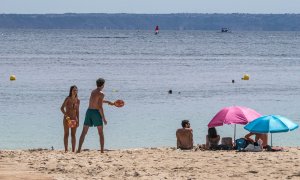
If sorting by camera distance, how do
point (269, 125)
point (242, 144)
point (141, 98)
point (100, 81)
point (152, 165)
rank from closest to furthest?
1. point (152, 165)
2. point (100, 81)
3. point (269, 125)
4. point (242, 144)
5. point (141, 98)

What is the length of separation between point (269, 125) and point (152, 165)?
279cm

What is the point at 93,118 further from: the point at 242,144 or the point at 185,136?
the point at 242,144

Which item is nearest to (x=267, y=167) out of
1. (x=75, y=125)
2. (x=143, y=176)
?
(x=143, y=176)

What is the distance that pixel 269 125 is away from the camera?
14.7 m

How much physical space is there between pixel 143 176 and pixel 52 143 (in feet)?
25.1

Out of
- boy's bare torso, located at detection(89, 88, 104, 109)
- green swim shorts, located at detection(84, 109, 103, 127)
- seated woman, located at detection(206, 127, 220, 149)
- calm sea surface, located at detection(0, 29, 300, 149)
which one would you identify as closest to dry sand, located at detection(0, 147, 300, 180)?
green swim shorts, located at detection(84, 109, 103, 127)

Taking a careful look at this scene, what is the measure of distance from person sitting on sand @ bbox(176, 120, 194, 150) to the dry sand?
1071 millimetres

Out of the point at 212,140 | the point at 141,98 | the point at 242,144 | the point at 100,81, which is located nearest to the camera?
the point at 100,81

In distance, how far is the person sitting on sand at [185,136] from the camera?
15.6m

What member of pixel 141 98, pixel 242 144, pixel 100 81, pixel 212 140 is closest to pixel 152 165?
pixel 100 81

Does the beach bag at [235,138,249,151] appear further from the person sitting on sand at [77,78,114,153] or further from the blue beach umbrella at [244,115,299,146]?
the person sitting on sand at [77,78,114,153]

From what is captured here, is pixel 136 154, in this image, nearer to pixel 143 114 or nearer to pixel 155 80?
pixel 143 114

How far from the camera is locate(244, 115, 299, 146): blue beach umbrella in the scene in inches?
576

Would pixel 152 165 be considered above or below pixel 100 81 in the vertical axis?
below
